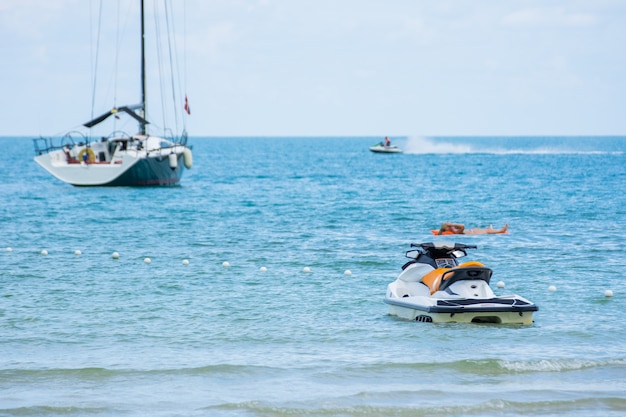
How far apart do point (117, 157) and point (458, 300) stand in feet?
138

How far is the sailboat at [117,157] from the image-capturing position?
56.4m

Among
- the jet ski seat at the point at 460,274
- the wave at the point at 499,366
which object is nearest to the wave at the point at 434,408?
the wave at the point at 499,366

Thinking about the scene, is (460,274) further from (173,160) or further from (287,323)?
(173,160)

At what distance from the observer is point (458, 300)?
690 inches

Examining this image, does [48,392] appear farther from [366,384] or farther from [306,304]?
[306,304]

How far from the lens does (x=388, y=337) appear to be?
17.2 meters

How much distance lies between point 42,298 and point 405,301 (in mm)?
8202

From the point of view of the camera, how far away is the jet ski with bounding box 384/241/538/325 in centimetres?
1741

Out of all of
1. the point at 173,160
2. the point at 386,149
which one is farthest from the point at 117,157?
the point at 386,149

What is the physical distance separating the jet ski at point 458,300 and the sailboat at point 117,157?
39466 millimetres
